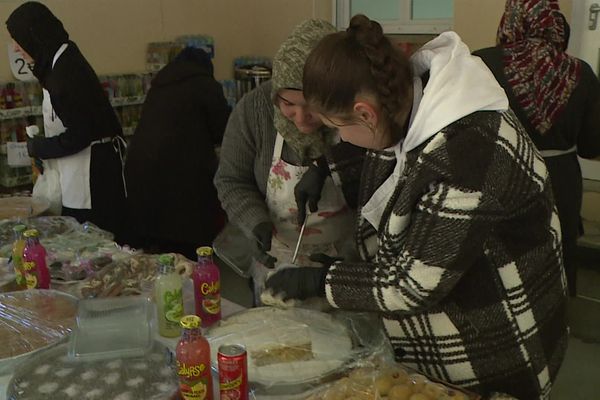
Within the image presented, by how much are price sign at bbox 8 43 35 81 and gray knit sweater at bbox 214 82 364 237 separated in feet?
6.78

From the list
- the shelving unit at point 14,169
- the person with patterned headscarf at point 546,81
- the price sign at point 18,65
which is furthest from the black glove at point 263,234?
the price sign at point 18,65

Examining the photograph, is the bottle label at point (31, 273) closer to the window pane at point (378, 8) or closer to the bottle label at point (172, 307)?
the bottle label at point (172, 307)

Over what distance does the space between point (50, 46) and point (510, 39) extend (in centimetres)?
178

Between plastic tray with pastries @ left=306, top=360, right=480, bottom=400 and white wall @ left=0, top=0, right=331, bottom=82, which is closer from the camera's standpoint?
plastic tray with pastries @ left=306, top=360, right=480, bottom=400

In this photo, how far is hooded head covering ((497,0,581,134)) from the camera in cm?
209

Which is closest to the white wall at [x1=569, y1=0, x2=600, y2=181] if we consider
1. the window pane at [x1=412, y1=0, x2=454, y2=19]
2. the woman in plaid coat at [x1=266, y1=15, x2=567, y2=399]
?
the window pane at [x1=412, y1=0, x2=454, y2=19]

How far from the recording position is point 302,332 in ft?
4.21

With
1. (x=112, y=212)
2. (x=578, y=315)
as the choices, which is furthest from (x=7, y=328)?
(x=578, y=315)

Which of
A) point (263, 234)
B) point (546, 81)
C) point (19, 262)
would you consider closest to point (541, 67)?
point (546, 81)

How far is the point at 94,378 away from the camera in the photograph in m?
1.14

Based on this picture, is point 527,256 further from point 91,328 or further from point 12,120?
point 12,120

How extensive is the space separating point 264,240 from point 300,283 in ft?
1.22

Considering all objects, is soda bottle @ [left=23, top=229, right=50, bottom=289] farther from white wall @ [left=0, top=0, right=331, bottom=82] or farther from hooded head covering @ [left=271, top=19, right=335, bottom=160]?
white wall @ [left=0, top=0, right=331, bottom=82]

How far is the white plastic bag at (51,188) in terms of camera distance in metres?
2.60
